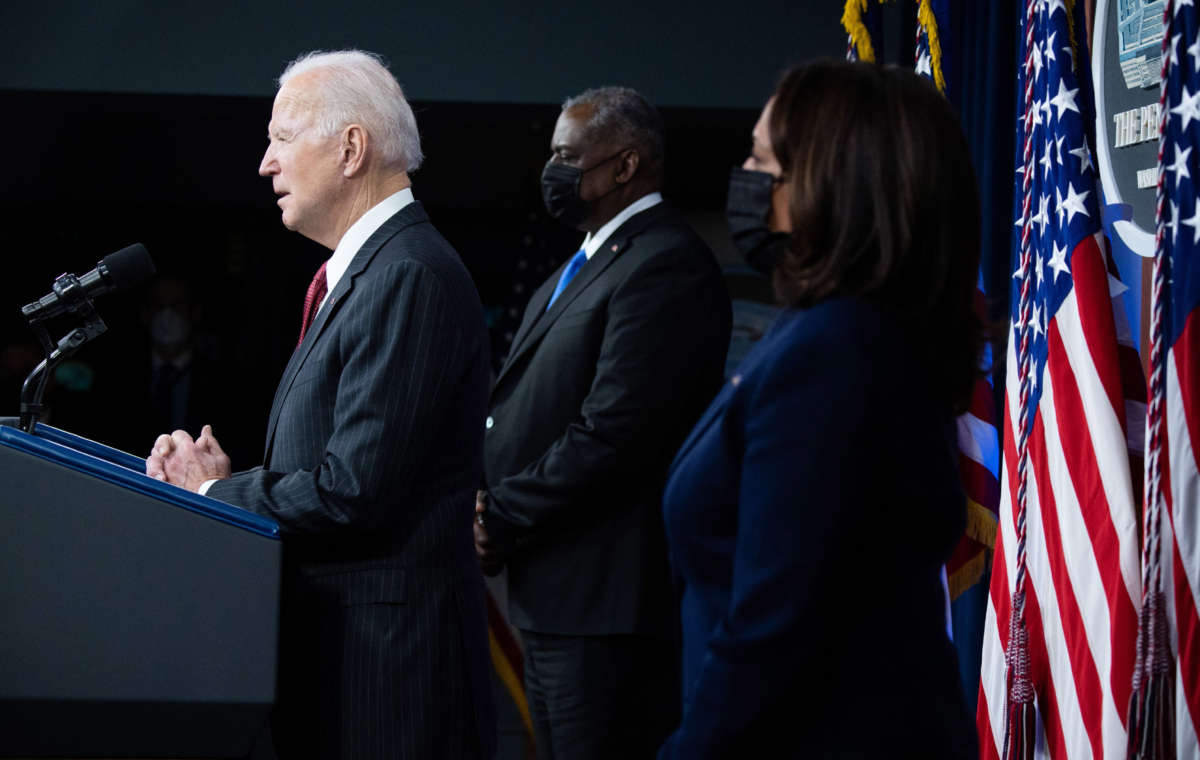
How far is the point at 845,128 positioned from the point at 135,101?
368 centimetres

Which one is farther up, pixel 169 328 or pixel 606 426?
pixel 169 328

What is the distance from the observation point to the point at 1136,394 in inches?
80.5

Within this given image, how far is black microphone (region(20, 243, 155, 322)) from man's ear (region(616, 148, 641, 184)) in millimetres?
1147

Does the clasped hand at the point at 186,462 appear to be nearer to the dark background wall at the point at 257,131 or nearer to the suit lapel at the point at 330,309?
the suit lapel at the point at 330,309

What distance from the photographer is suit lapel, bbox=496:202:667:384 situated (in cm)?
241

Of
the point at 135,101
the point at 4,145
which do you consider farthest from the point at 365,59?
the point at 4,145

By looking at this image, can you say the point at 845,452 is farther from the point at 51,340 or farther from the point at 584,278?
the point at 584,278

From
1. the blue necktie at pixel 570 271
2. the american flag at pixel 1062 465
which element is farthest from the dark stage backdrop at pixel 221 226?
the american flag at pixel 1062 465

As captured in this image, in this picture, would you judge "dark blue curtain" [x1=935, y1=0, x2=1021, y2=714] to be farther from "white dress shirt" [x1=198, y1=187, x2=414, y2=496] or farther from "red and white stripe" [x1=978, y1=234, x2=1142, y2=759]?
"white dress shirt" [x1=198, y1=187, x2=414, y2=496]

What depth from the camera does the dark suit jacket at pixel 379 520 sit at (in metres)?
1.64

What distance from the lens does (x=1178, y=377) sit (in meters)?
1.76

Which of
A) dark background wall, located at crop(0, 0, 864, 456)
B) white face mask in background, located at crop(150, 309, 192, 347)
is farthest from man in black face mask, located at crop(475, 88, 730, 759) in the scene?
white face mask in background, located at crop(150, 309, 192, 347)

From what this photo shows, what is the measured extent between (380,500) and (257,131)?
4055 mm

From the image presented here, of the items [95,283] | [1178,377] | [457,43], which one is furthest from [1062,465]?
A: [457,43]
